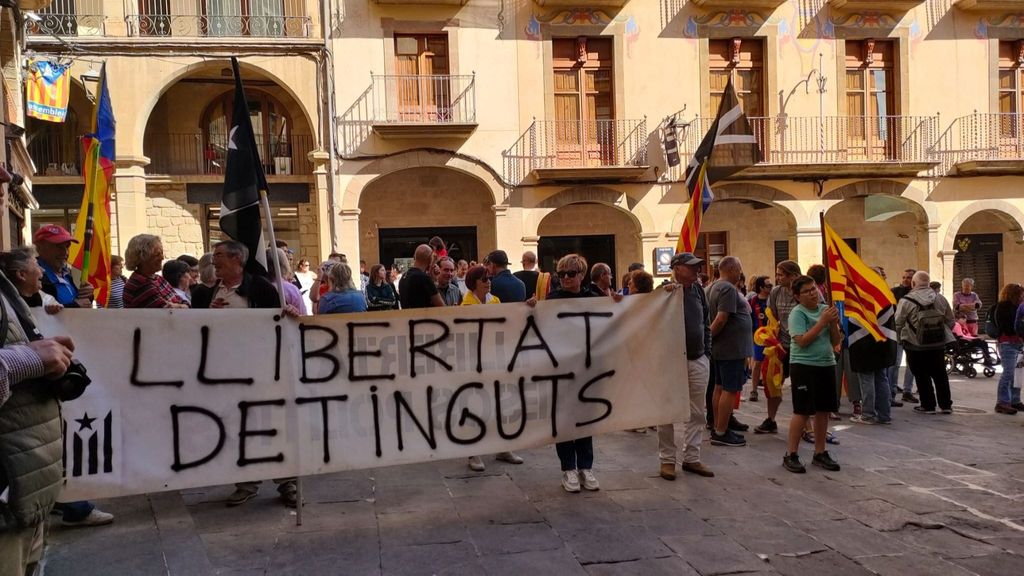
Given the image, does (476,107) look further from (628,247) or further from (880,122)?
(880,122)

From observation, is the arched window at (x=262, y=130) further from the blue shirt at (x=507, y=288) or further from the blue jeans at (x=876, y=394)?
the blue jeans at (x=876, y=394)

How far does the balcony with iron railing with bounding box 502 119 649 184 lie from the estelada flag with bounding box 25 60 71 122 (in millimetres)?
8786

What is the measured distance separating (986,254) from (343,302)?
20935mm

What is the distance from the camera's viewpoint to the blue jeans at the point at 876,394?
26.9 ft

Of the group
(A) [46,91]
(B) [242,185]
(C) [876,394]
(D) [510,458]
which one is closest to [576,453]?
(D) [510,458]

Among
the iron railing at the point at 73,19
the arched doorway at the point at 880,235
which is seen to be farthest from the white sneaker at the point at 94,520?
the arched doorway at the point at 880,235

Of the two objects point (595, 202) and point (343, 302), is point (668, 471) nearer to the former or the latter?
point (343, 302)

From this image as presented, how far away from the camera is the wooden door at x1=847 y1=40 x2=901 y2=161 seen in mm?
18953

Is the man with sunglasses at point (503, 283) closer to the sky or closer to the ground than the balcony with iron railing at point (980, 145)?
closer to the ground

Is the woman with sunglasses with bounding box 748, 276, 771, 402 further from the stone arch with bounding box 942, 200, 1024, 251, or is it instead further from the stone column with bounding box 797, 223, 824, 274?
the stone arch with bounding box 942, 200, 1024, 251

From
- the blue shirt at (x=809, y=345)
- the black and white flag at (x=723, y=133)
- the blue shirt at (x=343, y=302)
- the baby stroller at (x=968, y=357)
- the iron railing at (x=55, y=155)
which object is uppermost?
the iron railing at (x=55, y=155)

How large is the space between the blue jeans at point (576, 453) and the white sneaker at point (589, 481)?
0.05 metres

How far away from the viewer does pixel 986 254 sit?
69.5 feet

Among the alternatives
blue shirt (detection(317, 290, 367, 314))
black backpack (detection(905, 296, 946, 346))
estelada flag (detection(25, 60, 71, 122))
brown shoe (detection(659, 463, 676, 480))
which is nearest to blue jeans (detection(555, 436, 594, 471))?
brown shoe (detection(659, 463, 676, 480))
